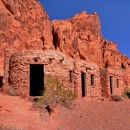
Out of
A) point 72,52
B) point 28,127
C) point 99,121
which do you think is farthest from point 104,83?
point 28,127

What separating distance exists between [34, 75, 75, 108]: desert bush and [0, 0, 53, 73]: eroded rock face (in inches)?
204

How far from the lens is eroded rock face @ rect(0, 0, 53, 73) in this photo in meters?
22.3

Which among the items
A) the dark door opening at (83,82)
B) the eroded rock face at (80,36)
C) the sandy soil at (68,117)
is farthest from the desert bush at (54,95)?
the eroded rock face at (80,36)

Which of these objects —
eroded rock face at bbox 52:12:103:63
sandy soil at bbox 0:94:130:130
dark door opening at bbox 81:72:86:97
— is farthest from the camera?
eroded rock face at bbox 52:12:103:63

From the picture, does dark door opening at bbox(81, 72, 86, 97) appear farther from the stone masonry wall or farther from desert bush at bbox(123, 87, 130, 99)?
desert bush at bbox(123, 87, 130, 99)

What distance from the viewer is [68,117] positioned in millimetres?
13703

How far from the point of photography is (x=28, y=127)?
455 inches

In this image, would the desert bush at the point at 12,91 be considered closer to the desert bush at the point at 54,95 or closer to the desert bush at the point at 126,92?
the desert bush at the point at 54,95

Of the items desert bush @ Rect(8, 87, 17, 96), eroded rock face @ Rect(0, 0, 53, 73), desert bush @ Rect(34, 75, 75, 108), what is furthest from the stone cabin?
eroded rock face @ Rect(0, 0, 53, 73)

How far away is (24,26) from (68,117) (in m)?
12.6

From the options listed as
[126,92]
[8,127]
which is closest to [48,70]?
[8,127]

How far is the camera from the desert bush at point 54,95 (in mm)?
15242

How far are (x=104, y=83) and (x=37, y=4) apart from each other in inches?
375

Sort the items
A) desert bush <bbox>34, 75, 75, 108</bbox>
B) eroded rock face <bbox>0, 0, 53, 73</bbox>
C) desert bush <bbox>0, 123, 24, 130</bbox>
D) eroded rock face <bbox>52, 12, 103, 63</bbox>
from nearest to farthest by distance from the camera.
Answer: desert bush <bbox>0, 123, 24, 130</bbox> < desert bush <bbox>34, 75, 75, 108</bbox> < eroded rock face <bbox>0, 0, 53, 73</bbox> < eroded rock face <bbox>52, 12, 103, 63</bbox>
